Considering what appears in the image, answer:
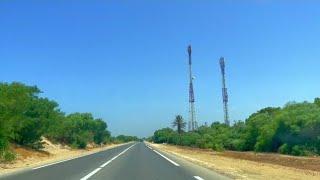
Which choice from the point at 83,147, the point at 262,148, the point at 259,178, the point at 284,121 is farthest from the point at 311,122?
the point at 83,147

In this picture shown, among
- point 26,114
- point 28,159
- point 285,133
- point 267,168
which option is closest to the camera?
point 267,168

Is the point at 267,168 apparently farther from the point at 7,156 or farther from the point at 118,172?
the point at 7,156

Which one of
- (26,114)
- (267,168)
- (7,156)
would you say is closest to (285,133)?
(26,114)

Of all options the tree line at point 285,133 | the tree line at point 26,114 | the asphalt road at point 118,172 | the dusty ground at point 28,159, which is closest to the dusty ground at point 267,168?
the asphalt road at point 118,172

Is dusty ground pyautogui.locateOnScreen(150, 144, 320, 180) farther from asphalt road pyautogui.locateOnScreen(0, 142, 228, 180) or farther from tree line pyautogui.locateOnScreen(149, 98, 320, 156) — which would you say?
tree line pyautogui.locateOnScreen(149, 98, 320, 156)

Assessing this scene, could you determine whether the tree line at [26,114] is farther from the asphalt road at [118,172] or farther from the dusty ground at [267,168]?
the dusty ground at [267,168]

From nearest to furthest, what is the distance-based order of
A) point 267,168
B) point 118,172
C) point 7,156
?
1. point 118,172
2. point 267,168
3. point 7,156

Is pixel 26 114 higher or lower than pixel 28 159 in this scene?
higher

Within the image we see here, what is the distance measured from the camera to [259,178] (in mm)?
23719

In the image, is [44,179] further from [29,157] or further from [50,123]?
[50,123]

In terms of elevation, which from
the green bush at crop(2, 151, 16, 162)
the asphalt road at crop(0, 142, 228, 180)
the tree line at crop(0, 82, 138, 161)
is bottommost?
the asphalt road at crop(0, 142, 228, 180)

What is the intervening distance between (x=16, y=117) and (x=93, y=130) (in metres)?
104

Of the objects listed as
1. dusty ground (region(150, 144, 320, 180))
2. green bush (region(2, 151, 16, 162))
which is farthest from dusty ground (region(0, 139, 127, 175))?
dusty ground (region(150, 144, 320, 180))

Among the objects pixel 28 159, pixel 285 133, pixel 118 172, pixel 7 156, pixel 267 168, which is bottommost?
pixel 118 172
